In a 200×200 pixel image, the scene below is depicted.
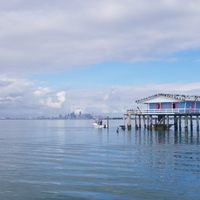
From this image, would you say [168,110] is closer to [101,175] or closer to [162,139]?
[162,139]

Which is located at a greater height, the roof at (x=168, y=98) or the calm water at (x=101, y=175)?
the roof at (x=168, y=98)

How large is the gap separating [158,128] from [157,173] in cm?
5801

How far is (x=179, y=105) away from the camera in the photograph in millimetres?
87750

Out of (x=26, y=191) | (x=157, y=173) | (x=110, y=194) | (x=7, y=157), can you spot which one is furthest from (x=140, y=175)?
(x=7, y=157)

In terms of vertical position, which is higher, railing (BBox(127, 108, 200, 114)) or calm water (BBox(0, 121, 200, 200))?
railing (BBox(127, 108, 200, 114))

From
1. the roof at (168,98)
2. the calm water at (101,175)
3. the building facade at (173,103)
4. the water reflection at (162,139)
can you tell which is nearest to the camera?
the calm water at (101,175)

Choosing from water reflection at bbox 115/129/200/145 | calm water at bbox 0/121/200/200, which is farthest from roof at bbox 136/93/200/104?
calm water at bbox 0/121/200/200

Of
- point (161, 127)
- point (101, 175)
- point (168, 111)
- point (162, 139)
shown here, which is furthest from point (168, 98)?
point (101, 175)

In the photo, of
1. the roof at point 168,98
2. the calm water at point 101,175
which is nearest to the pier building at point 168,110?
the roof at point 168,98

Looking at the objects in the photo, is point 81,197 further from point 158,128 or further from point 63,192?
point 158,128

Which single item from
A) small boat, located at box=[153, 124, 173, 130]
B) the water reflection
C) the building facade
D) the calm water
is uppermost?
the building facade

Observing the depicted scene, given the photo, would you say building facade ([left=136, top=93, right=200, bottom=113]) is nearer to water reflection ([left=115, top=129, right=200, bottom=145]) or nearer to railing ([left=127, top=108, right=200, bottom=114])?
railing ([left=127, top=108, right=200, bottom=114])

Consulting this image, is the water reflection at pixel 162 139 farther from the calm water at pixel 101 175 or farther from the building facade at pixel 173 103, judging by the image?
the calm water at pixel 101 175

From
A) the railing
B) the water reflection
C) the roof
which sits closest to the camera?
the water reflection
